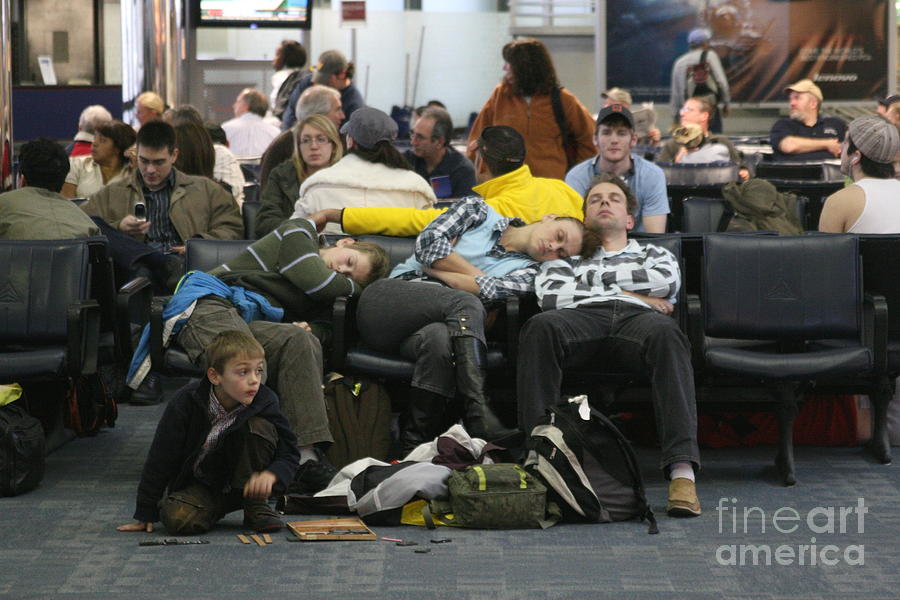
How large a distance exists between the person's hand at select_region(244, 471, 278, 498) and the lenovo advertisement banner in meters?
10.9

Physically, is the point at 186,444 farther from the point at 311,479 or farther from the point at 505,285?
the point at 505,285

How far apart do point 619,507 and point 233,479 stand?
1.25 m

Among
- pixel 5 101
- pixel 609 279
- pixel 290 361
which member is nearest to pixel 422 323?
pixel 290 361

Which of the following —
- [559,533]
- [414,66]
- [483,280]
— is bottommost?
[559,533]

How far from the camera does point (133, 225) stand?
636cm

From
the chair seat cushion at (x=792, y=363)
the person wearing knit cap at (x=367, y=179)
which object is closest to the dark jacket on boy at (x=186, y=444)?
the chair seat cushion at (x=792, y=363)

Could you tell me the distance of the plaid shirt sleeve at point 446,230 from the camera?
538cm

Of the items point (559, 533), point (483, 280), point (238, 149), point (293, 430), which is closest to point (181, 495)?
point (293, 430)

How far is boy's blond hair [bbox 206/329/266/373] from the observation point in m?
4.27

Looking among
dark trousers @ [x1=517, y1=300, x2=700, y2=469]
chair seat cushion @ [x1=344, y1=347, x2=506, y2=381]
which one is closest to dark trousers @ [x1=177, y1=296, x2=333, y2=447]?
chair seat cushion @ [x1=344, y1=347, x2=506, y2=381]

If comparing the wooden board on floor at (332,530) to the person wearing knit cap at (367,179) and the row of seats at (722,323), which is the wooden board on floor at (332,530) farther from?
the person wearing knit cap at (367,179)

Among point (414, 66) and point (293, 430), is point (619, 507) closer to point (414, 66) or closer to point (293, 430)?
point (293, 430)

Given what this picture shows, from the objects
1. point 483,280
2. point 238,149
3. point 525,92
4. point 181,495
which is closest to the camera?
point 181,495

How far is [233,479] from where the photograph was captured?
4406 mm
